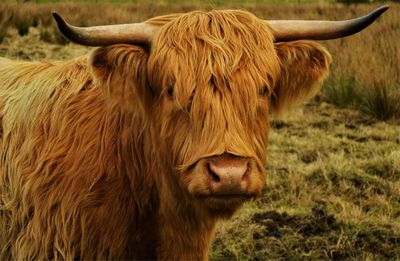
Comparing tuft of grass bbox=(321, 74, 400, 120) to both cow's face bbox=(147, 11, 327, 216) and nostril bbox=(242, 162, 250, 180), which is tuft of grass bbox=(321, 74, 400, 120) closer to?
cow's face bbox=(147, 11, 327, 216)

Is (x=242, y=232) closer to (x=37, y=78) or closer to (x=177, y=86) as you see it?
(x=37, y=78)

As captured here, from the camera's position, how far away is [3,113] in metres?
3.17

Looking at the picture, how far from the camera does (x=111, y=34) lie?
98.1 inches

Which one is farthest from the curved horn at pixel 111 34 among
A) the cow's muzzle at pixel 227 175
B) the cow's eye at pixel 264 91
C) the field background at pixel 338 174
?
the field background at pixel 338 174

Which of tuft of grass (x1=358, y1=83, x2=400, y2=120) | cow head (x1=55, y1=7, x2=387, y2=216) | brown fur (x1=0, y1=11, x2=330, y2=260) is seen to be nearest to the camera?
cow head (x1=55, y1=7, x2=387, y2=216)

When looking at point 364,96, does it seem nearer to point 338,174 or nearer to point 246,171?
point 338,174

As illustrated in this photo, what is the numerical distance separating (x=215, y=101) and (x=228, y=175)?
0.32 m

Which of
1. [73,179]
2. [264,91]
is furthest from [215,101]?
[73,179]

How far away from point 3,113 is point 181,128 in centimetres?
120

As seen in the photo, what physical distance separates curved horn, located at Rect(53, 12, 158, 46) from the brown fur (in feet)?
0.14

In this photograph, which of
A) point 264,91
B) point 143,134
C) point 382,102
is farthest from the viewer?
point 382,102

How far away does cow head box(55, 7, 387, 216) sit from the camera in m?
2.22

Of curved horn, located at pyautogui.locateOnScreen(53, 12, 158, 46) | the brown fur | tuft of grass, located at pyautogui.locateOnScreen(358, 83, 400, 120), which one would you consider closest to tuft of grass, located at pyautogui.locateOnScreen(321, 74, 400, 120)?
tuft of grass, located at pyautogui.locateOnScreen(358, 83, 400, 120)

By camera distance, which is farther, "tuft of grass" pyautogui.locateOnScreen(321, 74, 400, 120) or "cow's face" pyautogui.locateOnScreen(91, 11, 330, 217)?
"tuft of grass" pyautogui.locateOnScreen(321, 74, 400, 120)
